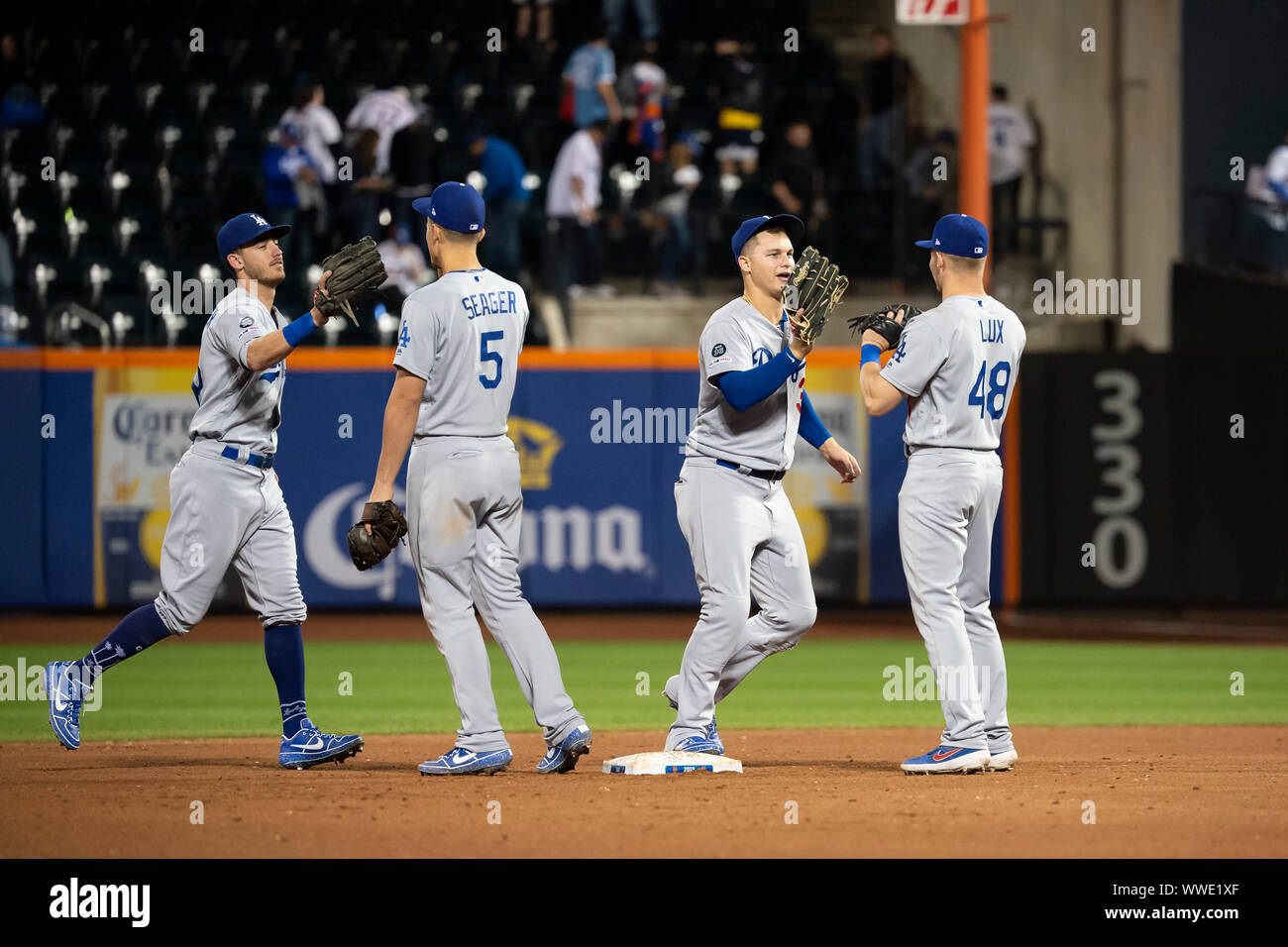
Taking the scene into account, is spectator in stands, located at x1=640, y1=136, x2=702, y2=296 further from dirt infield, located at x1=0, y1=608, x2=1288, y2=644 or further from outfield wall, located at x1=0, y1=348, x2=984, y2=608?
dirt infield, located at x1=0, y1=608, x2=1288, y2=644

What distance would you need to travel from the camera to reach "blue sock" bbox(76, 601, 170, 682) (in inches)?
270

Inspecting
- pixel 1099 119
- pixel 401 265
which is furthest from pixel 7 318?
pixel 1099 119

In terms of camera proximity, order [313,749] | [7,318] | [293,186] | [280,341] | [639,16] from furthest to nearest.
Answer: [639,16] → [293,186] → [7,318] → [313,749] → [280,341]

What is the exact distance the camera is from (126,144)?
62.3ft

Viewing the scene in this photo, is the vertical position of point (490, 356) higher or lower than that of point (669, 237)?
lower

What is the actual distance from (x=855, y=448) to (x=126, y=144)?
376 inches

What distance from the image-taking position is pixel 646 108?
17.7 metres

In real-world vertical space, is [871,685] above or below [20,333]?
below

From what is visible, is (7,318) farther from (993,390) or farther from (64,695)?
(993,390)

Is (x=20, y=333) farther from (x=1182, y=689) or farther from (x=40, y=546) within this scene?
(x=1182, y=689)

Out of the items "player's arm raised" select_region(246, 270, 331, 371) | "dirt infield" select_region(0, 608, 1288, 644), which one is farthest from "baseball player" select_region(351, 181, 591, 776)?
"dirt infield" select_region(0, 608, 1288, 644)

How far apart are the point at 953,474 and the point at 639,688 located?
4090mm

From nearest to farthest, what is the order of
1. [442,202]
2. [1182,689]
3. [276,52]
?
[442,202], [1182,689], [276,52]

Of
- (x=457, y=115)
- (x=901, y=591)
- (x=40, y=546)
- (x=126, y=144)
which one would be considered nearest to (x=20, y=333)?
(x=40, y=546)
